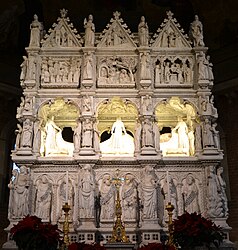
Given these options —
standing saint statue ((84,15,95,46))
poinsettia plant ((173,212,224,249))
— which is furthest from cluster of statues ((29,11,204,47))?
poinsettia plant ((173,212,224,249))

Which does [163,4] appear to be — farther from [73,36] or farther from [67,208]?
[67,208]

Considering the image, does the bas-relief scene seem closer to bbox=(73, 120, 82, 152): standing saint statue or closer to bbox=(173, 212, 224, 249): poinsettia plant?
bbox=(73, 120, 82, 152): standing saint statue

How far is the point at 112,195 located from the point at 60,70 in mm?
4409

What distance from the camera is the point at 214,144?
13797mm

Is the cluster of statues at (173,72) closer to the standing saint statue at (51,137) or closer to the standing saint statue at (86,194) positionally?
the standing saint statue at (51,137)

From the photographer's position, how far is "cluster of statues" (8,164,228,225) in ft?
42.3

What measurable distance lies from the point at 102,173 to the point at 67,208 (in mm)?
2785

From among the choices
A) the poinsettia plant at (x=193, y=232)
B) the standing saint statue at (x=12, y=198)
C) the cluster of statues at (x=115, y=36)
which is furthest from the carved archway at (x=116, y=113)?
the poinsettia plant at (x=193, y=232)

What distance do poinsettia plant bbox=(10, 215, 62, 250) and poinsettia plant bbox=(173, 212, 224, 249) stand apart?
2484mm

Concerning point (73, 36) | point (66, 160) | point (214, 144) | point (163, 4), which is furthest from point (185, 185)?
point (163, 4)

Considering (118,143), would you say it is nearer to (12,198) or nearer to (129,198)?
(129,198)

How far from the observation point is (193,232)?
9586 millimetres

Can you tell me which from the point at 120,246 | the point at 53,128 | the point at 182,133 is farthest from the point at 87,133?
the point at 120,246

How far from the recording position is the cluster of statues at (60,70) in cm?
1486
